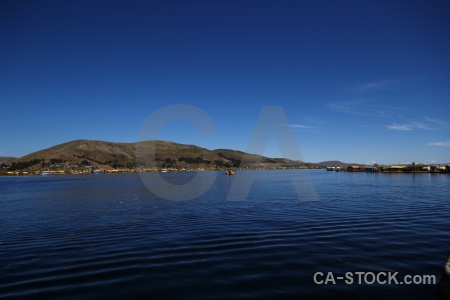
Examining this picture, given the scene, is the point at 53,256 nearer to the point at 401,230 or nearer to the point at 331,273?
the point at 331,273

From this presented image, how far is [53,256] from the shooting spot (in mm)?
17859

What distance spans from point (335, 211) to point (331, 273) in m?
21.3

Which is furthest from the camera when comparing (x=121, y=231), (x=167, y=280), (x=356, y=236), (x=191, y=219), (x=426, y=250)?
(x=191, y=219)

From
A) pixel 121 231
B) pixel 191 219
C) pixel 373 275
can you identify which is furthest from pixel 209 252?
pixel 191 219

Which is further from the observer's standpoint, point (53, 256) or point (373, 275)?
point (53, 256)

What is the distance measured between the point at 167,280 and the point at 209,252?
4.94m

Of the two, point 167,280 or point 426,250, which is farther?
point 426,250

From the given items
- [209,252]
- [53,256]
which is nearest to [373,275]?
[209,252]

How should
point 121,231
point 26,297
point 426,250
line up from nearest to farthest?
point 26,297 → point 426,250 → point 121,231

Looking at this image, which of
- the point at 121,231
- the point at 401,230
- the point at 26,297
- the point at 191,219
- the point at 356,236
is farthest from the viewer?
the point at 191,219

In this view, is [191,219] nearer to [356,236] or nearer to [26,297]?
[356,236]

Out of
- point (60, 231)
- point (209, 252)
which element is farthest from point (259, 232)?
point (60, 231)

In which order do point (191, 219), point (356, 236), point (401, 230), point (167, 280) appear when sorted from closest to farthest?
point (167, 280), point (356, 236), point (401, 230), point (191, 219)

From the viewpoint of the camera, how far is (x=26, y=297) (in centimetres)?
1177
